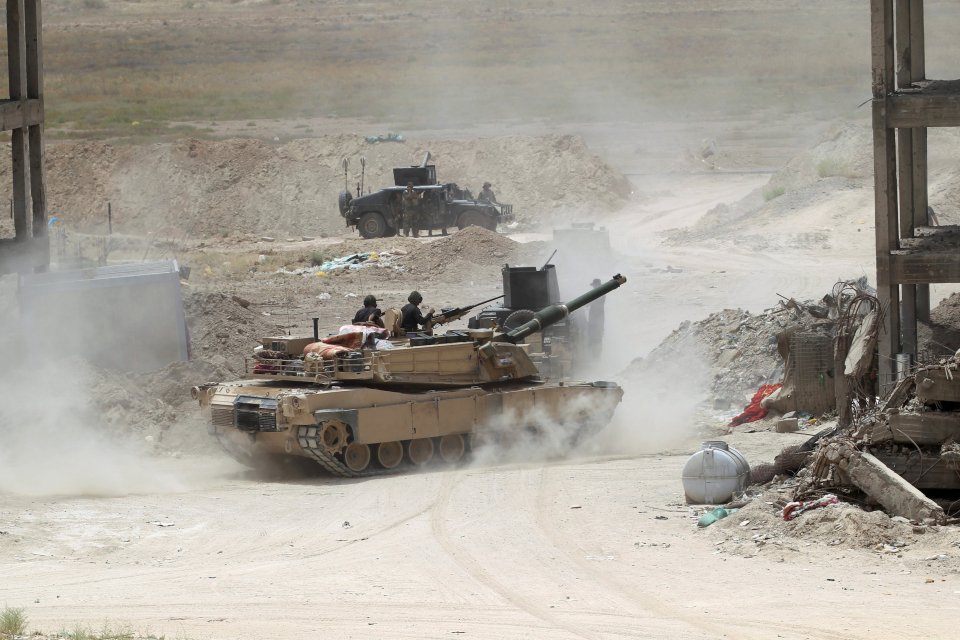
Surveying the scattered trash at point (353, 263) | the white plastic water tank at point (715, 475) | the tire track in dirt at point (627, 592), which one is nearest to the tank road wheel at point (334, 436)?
the tire track in dirt at point (627, 592)

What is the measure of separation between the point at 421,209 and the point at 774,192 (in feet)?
31.8

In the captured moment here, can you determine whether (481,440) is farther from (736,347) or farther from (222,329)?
(222,329)

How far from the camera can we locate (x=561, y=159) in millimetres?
51156

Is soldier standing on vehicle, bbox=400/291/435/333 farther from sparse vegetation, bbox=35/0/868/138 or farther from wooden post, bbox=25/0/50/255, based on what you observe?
sparse vegetation, bbox=35/0/868/138

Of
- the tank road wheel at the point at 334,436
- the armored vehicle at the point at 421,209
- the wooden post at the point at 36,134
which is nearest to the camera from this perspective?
the tank road wheel at the point at 334,436

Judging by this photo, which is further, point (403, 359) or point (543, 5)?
point (543, 5)

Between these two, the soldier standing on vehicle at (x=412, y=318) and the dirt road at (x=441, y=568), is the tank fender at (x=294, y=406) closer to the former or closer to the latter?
the dirt road at (x=441, y=568)

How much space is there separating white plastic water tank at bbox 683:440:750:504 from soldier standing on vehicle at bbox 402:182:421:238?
2824 centimetres

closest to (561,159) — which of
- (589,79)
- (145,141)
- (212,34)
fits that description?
(145,141)

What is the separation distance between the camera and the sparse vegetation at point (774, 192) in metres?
42.4

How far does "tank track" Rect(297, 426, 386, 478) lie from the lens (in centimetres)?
1761

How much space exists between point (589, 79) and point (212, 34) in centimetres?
2695

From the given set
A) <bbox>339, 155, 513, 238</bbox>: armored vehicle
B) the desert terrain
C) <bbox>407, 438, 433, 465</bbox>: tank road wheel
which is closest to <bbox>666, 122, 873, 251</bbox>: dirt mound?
the desert terrain

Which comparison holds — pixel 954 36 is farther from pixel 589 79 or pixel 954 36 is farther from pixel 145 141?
pixel 145 141
